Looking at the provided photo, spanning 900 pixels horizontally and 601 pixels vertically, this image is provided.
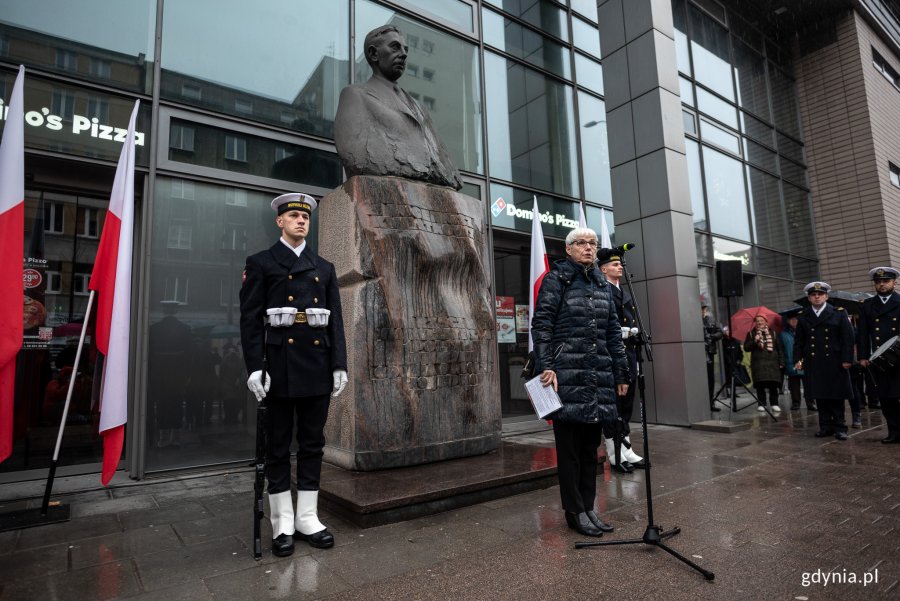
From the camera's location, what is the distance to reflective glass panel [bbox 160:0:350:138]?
19.3 ft

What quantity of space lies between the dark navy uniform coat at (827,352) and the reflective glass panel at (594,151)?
4370mm

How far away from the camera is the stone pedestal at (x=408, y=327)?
4.64 meters

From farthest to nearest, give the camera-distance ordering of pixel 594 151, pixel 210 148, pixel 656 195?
pixel 594 151, pixel 656 195, pixel 210 148

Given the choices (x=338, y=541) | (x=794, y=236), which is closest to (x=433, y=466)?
(x=338, y=541)

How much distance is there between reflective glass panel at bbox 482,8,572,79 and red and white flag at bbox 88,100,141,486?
677 cm

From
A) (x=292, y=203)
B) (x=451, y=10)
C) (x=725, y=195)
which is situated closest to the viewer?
(x=292, y=203)

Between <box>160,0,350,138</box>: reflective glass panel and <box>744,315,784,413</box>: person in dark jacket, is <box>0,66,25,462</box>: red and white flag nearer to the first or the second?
<box>160,0,350,138</box>: reflective glass panel

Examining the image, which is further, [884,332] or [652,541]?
[884,332]

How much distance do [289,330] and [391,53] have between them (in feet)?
11.8

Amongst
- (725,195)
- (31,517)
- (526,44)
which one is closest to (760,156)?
(725,195)

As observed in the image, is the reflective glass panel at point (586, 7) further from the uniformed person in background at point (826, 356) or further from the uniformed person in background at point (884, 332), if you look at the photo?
the uniformed person in background at point (884, 332)

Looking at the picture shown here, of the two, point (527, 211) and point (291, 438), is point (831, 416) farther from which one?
point (291, 438)

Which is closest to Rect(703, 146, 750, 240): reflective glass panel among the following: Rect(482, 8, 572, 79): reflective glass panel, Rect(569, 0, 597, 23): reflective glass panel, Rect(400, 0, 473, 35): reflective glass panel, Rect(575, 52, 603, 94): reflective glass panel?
Rect(575, 52, 603, 94): reflective glass panel

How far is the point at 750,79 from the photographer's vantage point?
49.4ft
